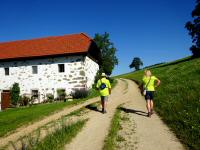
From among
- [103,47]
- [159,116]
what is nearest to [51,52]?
[103,47]

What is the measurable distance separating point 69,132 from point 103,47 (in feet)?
116

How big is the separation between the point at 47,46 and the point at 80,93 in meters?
8.65

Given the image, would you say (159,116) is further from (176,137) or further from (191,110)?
(176,137)

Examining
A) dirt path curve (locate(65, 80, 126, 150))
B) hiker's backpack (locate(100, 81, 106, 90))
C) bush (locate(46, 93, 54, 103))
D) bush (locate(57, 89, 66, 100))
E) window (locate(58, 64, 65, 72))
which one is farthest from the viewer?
window (locate(58, 64, 65, 72))

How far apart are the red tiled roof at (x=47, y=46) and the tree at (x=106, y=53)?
34.6 ft

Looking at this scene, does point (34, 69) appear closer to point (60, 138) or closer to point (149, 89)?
point (149, 89)

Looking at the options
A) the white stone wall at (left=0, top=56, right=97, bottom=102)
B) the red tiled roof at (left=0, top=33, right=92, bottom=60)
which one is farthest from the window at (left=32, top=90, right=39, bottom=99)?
the red tiled roof at (left=0, top=33, right=92, bottom=60)

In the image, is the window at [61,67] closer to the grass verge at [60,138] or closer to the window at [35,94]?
the window at [35,94]

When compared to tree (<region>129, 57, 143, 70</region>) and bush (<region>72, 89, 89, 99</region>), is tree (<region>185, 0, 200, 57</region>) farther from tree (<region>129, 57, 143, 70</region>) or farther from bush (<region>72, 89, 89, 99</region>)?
tree (<region>129, 57, 143, 70</region>)

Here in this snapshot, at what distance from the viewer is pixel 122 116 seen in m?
12.7

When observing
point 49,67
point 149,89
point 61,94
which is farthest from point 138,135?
point 49,67

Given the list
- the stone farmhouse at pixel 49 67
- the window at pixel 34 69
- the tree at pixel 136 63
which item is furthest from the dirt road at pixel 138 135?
the tree at pixel 136 63

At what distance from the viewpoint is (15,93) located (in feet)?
98.6

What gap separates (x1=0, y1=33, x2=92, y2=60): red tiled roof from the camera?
29.4 m
